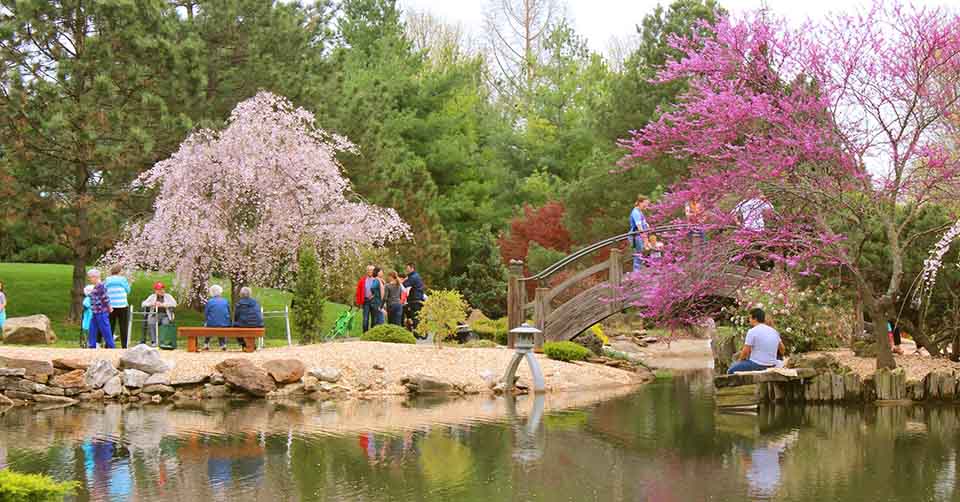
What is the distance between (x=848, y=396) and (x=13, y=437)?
35.5ft

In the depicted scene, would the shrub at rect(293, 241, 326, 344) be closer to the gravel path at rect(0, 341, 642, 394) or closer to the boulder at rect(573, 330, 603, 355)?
the gravel path at rect(0, 341, 642, 394)

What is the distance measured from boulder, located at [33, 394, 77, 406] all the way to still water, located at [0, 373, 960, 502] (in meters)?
0.96

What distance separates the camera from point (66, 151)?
28.7 metres

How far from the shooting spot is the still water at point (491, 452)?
9766 mm

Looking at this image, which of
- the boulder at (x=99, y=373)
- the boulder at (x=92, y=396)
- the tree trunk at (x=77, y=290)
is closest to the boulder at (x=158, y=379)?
the boulder at (x=99, y=373)

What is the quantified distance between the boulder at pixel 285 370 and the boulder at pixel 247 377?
0.34 ft

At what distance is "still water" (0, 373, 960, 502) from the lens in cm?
977

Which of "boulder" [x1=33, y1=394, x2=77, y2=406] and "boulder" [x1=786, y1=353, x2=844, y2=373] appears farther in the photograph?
"boulder" [x1=33, y1=394, x2=77, y2=406]

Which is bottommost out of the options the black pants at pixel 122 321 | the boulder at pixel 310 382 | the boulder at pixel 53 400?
the boulder at pixel 53 400

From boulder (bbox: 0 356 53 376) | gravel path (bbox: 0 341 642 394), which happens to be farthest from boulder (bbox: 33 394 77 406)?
gravel path (bbox: 0 341 642 394)

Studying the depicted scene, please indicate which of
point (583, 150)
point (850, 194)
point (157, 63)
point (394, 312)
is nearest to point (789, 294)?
point (850, 194)

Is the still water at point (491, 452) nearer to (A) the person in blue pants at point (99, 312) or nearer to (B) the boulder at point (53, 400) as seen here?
(B) the boulder at point (53, 400)

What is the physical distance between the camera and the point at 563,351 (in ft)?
69.1

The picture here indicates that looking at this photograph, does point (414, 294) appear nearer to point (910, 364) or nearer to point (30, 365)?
point (30, 365)
